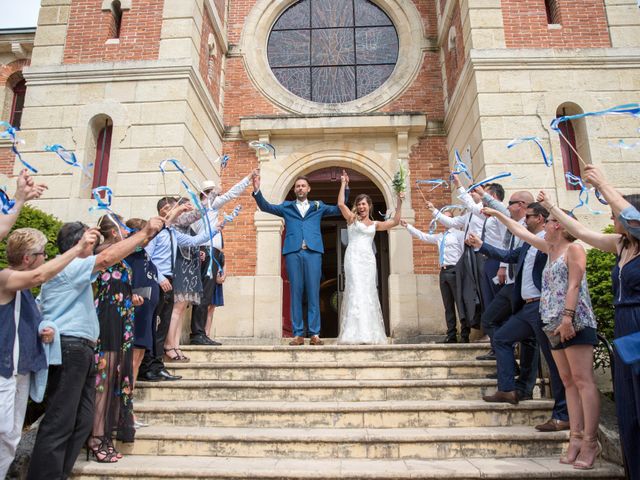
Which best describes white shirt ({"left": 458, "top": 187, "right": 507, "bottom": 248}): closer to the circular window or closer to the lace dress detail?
the lace dress detail

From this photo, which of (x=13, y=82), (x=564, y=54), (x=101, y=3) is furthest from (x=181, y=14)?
(x=564, y=54)

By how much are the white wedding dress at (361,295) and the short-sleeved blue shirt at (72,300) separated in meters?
3.43

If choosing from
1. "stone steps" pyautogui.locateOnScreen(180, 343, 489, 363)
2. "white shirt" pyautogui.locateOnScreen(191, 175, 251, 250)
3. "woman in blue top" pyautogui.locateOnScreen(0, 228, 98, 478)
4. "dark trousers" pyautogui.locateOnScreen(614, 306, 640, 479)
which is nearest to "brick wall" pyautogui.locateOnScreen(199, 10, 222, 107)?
"white shirt" pyautogui.locateOnScreen(191, 175, 251, 250)

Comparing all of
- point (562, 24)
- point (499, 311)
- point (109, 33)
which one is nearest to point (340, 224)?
point (562, 24)

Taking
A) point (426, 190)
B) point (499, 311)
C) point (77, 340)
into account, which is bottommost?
point (77, 340)

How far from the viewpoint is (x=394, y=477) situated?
10.7ft

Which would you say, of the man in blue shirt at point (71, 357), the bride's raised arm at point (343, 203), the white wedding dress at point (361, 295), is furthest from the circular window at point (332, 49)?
the man in blue shirt at point (71, 357)

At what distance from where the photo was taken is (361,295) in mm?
6211

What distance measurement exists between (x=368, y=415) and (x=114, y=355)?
2.14m

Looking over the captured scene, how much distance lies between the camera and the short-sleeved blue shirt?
330cm

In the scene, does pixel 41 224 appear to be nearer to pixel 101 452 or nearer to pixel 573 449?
pixel 101 452

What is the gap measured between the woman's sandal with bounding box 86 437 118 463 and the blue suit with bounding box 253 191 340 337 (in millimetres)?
2875

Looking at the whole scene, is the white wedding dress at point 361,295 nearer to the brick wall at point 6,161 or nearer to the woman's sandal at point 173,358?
the woman's sandal at point 173,358

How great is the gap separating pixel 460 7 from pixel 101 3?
21.2 feet
